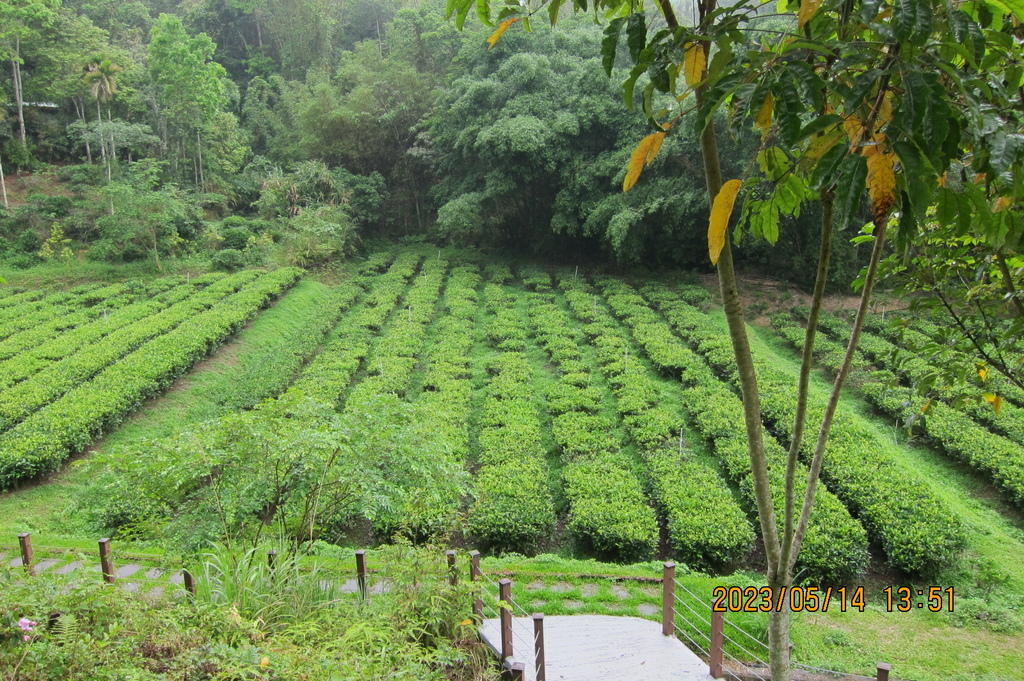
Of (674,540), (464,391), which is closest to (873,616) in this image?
(674,540)

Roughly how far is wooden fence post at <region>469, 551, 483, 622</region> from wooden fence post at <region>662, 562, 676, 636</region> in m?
1.33

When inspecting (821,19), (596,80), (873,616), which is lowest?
(873,616)

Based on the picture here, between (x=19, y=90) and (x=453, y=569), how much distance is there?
2733 centimetres

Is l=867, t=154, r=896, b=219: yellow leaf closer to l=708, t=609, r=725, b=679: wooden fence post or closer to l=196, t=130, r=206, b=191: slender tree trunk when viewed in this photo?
l=708, t=609, r=725, b=679: wooden fence post

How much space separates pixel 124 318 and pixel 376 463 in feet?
40.1

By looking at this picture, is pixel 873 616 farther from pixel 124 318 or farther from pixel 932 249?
pixel 124 318

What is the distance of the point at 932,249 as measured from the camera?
3154mm

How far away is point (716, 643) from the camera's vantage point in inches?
157

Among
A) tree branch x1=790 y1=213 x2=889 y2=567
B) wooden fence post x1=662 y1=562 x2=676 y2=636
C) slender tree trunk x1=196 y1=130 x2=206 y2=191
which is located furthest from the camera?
slender tree trunk x1=196 y1=130 x2=206 y2=191

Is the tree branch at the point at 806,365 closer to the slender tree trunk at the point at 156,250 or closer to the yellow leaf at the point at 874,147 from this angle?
the yellow leaf at the point at 874,147

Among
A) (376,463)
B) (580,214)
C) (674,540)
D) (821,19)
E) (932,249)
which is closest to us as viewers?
(821,19)

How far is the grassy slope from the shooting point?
7719mm

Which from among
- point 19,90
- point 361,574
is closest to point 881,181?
point 361,574

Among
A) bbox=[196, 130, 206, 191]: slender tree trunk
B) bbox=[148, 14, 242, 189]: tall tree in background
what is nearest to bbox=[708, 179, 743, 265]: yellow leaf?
bbox=[148, 14, 242, 189]: tall tree in background
